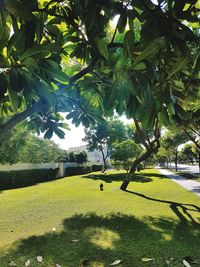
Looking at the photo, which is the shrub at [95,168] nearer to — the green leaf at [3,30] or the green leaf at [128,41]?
the green leaf at [128,41]

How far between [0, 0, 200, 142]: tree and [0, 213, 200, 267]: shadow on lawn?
3.11 meters

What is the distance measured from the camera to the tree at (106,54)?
6.00ft

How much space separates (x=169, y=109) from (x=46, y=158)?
33.8m

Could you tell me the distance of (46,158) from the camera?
3531 centimetres

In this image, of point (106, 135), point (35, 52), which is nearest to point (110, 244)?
point (35, 52)

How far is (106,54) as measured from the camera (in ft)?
6.50

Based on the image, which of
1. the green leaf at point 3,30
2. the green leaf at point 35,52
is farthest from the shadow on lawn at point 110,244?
the green leaf at point 3,30

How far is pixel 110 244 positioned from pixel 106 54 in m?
4.79

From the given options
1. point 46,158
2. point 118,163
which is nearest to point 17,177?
point 118,163

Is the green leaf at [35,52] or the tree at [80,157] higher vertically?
the tree at [80,157]

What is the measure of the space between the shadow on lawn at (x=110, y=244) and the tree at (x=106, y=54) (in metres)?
3.11

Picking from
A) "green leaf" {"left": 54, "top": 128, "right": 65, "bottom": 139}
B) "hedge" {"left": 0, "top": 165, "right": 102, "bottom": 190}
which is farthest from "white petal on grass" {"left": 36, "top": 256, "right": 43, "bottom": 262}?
"hedge" {"left": 0, "top": 165, "right": 102, "bottom": 190}

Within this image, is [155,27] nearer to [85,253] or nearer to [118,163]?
[85,253]

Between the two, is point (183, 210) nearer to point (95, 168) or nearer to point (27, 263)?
point (27, 263)
